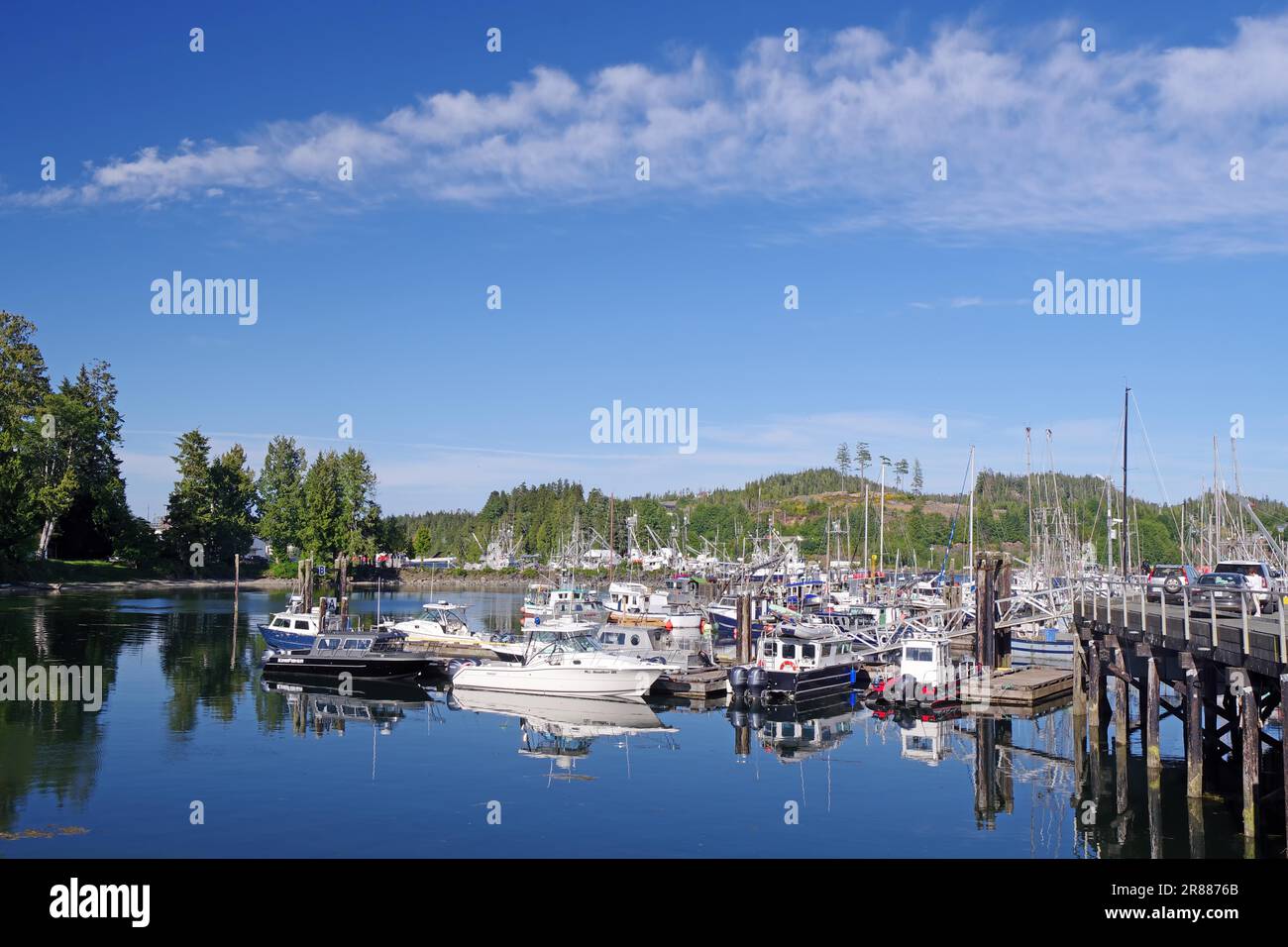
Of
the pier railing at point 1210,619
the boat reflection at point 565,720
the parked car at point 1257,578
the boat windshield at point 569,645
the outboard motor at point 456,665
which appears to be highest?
the parked car at point 1257,578

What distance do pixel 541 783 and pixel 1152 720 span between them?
17.6 m

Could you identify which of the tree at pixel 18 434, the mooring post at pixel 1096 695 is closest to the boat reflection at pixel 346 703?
the mooring post at pixel 1096 695

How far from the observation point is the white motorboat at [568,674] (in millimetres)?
44438

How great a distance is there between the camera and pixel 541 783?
29797 mm

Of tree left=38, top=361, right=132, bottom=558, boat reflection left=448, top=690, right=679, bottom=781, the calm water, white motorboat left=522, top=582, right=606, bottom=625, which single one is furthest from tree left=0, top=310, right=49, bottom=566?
boat reflection left=448, top=690, right=679, bottom=781

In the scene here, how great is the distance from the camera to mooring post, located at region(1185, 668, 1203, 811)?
84.7ft

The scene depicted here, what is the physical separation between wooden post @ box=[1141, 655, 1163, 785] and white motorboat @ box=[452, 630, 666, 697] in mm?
20492

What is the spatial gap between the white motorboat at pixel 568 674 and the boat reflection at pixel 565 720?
375 mm

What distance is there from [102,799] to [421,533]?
15499cm

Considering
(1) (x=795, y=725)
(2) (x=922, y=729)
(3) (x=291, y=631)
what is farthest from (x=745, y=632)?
(3) (x=291, y=631)

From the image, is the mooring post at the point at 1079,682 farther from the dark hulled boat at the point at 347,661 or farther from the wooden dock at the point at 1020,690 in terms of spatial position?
the dark hulled boat at the point at 347,661

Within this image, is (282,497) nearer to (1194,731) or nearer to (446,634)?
(446,634)

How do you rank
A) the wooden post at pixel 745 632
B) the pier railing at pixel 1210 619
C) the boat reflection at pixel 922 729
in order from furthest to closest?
the wooden post at pixel 745 632 < the boat reflection at pixel 922 729 < the pier railing at pixel 1210 619

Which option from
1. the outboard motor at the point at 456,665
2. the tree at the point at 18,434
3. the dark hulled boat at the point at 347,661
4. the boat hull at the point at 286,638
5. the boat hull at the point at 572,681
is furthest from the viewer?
the tree at the point at 18,434
